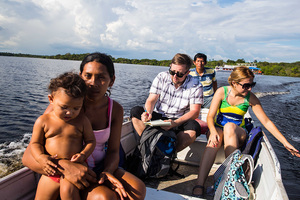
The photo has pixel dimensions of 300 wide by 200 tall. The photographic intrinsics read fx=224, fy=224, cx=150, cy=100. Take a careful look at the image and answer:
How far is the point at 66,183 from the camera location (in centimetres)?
Answer: 136

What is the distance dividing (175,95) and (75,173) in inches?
73.3

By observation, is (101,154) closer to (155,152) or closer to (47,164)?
(47,164)

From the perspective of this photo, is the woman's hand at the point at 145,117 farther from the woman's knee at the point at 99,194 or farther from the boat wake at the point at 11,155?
the boat wake at the point at 11,155

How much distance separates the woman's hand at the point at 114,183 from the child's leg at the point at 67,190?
17cm

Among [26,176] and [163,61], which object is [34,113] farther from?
[163,61]

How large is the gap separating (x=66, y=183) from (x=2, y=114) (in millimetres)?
7613

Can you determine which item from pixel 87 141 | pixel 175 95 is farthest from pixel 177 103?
pixel 87 141

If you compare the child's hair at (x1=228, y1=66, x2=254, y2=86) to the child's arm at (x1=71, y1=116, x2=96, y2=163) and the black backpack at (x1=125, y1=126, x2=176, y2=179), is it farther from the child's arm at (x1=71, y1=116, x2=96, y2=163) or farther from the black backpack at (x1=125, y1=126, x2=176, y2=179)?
the child's arm at (x1=71, y1=116, x2=96, y2=163)

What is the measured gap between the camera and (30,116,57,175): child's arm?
1.36 meters

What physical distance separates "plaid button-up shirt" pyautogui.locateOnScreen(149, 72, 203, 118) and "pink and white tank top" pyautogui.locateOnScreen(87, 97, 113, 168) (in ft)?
4.26

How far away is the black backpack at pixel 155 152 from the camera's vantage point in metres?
2.51

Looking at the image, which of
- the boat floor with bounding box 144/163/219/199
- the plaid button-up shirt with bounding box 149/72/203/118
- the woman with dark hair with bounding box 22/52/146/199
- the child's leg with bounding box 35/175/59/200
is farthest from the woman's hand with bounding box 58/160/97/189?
the plaid button-up shirt with bounding box 149/72/203/118

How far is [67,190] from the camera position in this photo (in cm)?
135

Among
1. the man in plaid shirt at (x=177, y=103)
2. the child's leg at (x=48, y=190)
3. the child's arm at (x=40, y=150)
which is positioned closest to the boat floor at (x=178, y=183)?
the man in plaid shirt at (x=177, y=103)
